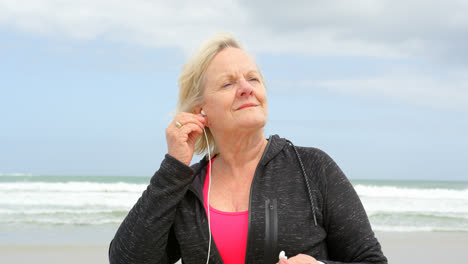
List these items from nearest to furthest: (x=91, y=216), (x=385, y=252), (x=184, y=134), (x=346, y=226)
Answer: (x=346, y=226), (x=184, y=134), (x=385, y=252), (x=91, y=216)

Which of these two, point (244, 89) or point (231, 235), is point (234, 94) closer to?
point (244, 89)


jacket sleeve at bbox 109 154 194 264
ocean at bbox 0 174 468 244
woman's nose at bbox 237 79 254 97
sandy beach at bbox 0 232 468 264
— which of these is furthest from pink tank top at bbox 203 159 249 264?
ocean at bbox 0 174 468 244

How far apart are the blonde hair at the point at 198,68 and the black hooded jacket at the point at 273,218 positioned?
1.20ft

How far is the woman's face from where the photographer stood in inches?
87.9

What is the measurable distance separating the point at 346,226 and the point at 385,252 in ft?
17.7

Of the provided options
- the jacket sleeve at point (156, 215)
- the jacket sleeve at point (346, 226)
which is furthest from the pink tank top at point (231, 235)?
the jacket sleeve at point (346, 226)

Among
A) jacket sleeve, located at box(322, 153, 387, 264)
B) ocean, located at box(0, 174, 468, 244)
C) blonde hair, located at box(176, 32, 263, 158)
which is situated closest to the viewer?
jacket sleeve, located at box(322, 153, 387, 264)

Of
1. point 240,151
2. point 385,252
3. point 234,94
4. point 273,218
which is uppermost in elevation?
point 234,94

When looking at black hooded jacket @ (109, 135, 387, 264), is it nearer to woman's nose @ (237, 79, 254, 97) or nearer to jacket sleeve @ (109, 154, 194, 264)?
jacket sleeve @ (109, 154, 194, 264)

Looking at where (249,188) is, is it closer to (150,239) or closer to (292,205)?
(292,205)

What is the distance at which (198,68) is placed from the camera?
237cm

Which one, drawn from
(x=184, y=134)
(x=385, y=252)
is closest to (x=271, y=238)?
(x=184, y=134)

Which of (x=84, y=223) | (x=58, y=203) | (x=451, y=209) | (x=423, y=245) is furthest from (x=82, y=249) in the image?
(x=451, y=209)

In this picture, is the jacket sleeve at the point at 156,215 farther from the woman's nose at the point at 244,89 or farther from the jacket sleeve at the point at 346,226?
the jacket sleeve at the point at 346,226
